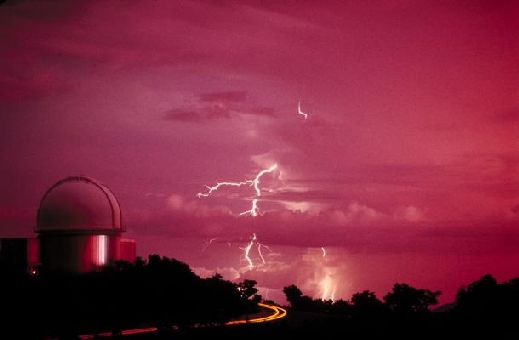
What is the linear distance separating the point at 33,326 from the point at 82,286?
25.5ft

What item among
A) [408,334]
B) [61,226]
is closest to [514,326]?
[408,334]

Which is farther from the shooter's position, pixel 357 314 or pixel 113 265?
pixel 113 265

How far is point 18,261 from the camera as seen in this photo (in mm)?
39312

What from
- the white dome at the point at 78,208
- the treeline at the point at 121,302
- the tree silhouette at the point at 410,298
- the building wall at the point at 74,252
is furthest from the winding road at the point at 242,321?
the white dome at the point at 78,208

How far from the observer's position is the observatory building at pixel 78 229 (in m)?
38.7

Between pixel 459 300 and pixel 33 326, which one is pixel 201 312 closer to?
pixel 33 326

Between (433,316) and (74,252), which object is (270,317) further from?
(74,252)

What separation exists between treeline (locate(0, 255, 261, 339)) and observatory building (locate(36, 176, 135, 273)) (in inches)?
150

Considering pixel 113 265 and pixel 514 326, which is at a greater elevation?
pixel 113 265

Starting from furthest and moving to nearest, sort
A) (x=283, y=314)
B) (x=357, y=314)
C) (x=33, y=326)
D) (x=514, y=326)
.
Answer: (x=283, y=314)
(x=357, y=314)
(x=514, y=326)
(x=33, y=326)

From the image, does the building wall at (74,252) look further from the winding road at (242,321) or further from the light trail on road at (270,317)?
the light trail on road at (270,317)


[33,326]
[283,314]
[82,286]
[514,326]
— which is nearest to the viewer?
[33,326]

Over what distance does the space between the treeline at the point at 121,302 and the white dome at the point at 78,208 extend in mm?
5061

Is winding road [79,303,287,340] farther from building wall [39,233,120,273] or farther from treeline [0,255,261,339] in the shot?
building wall [39,233,120,273]
